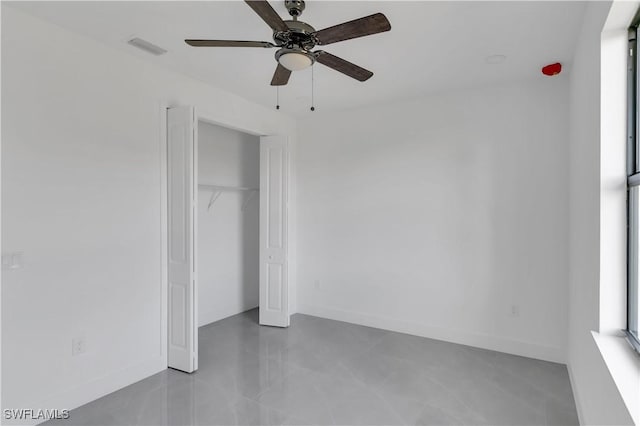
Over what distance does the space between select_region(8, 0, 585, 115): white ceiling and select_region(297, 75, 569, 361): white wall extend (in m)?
0.51

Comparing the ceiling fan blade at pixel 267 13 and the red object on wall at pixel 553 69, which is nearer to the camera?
the ceiling fan blade at pixel 267 13

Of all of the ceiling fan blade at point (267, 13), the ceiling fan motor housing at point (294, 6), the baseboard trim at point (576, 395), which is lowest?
the baseboard trim at point (576, 395)

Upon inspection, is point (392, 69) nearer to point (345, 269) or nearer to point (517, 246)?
point (517, 246)

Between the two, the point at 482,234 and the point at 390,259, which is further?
the point at 390,259

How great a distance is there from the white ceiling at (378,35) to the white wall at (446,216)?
51 cm

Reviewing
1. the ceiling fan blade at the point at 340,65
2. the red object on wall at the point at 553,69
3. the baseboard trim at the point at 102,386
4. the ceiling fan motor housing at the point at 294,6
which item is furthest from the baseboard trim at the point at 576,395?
the baseboard trim at the point at 102,386

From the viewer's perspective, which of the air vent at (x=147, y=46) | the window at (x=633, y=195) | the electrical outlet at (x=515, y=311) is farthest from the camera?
the electrical outlet at (x=515, y=311)

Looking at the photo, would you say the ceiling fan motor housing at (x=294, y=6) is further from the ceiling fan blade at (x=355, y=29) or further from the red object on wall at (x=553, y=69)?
the red object on wall at (x=553, y=69)

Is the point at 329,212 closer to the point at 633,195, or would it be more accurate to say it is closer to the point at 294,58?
the point at 294,58

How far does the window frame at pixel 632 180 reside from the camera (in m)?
1.66

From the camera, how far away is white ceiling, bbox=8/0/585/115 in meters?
2.29

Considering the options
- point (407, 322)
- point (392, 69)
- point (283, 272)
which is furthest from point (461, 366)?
point (392, 69)

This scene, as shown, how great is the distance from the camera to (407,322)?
4199 mm

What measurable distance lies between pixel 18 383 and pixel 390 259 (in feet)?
11.5
